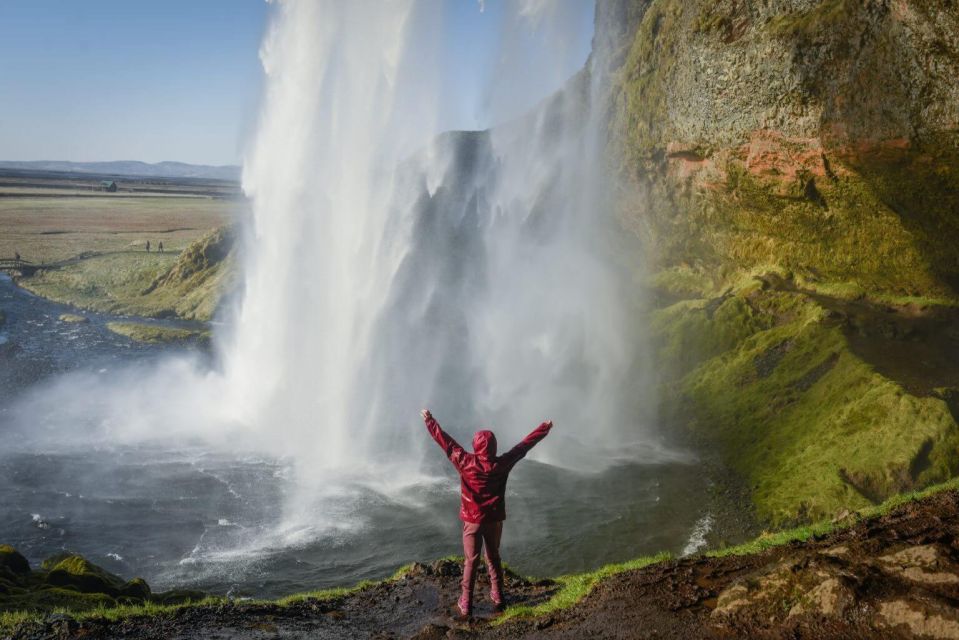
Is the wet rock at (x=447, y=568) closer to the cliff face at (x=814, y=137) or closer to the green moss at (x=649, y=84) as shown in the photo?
the cliff face at (x=814, y=137)

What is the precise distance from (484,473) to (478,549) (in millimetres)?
1224

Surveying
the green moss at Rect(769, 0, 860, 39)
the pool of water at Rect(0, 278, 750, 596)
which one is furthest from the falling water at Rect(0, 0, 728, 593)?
the green moss at Rect(769, 0, 860, 39)

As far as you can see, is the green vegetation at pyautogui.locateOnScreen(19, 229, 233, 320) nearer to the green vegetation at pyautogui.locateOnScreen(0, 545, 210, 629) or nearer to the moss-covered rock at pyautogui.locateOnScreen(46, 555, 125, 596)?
the green vegetation at pyautogui.locateOnScreen(0, 545, 210, 629)

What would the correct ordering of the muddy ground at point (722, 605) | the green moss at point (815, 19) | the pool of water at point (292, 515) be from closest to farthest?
1. the muddy ground at point (722, 605)
2. the pool of water at point (292, 515)
3. the green moss at point (815, 19)

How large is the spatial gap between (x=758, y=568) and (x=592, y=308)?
29.1m

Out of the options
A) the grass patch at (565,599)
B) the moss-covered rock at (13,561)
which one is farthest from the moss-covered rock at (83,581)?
the grass patch at (565,599)

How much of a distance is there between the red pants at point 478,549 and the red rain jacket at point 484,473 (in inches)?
4.9

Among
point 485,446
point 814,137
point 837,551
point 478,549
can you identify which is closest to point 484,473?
point 485,446

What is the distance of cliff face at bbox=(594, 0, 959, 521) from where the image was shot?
824 inches

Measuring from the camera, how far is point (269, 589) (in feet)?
50.0

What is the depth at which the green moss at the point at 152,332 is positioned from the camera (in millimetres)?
43781

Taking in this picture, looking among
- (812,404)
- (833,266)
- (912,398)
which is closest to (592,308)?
(833,266)

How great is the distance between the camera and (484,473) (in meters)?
8.23

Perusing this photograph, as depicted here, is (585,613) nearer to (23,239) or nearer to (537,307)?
(537,307)
